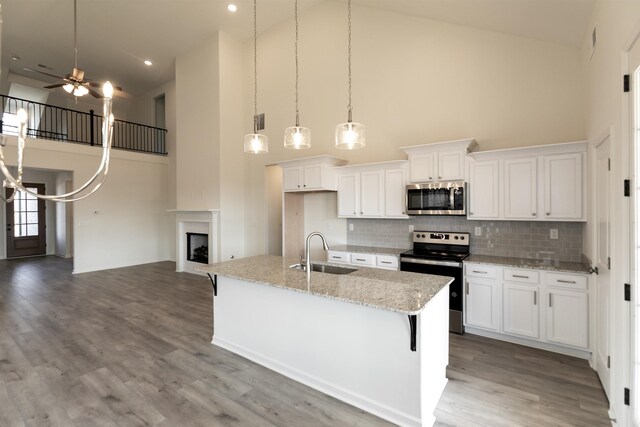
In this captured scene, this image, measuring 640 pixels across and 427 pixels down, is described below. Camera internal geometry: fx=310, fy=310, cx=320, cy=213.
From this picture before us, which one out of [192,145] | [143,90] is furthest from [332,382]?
[143,90]

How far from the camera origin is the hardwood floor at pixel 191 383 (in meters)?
2.31

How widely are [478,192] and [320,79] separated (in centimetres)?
358

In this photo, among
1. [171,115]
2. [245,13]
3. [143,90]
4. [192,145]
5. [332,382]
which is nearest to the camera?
[332,382]

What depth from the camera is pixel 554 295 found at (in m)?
3.20

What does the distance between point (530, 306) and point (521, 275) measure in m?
0.33

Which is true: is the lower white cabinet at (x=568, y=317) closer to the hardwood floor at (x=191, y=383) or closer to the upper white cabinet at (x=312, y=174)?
the hardwood floor at (x=191, y=383)

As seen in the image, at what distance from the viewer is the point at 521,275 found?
3.38m

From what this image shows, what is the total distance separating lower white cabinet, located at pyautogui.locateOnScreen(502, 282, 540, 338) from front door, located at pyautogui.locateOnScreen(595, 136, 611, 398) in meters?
0.55

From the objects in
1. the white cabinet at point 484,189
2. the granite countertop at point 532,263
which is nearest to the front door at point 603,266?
the granite countertop at point 532,263

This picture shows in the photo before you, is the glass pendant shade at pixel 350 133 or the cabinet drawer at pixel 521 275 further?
the cabinet drawer at pixel 521 275

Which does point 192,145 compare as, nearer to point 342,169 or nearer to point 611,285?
point 342,169

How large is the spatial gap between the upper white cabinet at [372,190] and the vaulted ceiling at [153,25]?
202cm

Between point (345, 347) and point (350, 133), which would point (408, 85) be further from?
point (345, 347)

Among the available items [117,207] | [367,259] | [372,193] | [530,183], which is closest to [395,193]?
[372,193]
